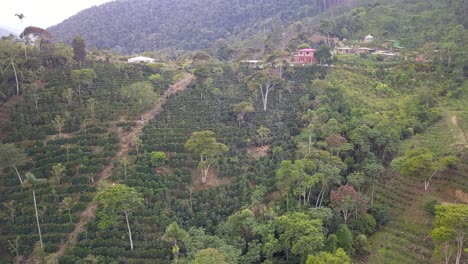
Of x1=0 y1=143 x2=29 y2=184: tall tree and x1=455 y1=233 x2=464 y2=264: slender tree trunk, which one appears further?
x1=0 y1=143 x2=29 y2=184: tall tree

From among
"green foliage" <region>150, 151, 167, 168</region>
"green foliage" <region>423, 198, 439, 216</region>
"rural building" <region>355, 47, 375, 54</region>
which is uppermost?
"rural building" <region>355, 47, 375, 54</region>

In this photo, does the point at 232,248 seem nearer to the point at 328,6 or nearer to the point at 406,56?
the point at 406,56

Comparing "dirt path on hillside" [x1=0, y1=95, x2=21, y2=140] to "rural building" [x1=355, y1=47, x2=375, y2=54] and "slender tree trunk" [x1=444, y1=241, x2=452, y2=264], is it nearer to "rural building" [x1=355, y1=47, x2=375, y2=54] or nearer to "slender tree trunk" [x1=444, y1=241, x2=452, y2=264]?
"slender tree trunk" [x1=444, y1=241, x2=452, y2=264]

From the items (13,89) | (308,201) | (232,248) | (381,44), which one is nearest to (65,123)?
(13,89)

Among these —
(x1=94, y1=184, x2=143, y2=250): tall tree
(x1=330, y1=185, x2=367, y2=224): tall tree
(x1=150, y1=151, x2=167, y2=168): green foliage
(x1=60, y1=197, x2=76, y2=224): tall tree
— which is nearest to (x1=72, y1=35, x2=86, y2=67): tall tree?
(x1=150, y1=151, x2=167, y2=168): green foliage

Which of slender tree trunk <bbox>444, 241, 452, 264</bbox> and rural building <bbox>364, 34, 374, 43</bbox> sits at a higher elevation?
rural building <bbox>364, 34, 374, 43</bbox>

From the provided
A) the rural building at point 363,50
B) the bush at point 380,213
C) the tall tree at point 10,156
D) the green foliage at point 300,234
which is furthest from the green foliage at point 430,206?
the rural building at point 363,50

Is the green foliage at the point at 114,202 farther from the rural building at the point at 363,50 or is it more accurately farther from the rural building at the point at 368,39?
the rural building at the point at 368,39

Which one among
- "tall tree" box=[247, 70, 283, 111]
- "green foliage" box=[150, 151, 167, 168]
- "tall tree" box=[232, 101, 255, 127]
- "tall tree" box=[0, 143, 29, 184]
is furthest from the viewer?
"tall tree" box=[247, 70, 283, 111]
